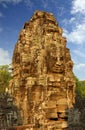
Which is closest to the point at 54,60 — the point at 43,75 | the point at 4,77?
the point at 43,75

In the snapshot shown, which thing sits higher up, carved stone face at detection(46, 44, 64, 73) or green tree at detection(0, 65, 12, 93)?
green tree at detection(0, 65, 12, 93)

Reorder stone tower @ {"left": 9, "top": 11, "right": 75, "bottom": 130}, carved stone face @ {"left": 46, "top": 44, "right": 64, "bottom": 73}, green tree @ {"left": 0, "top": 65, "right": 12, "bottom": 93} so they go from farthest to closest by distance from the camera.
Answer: green tree @ {"left": 0, "top": 65, "right": 12, "bottom": 93} → carved stone face @ {"left": 46, "top": 44, "right": 64, "bottom": 73} → stone tower @ {"left": 9, "top": 11, "right": 75, "bottom": 130}

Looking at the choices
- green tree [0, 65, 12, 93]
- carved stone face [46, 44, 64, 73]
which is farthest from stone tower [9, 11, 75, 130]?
green tree [0, 65, 12, 93]

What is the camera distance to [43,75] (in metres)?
21.7

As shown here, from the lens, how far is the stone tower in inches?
824

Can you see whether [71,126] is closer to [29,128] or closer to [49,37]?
[29,128]

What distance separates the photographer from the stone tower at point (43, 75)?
2092 centimetres

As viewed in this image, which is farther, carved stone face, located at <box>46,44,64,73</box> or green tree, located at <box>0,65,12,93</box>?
green tree, located at <box>0,65,12,93</box>

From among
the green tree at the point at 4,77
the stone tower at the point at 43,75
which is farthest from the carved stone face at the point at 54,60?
the green tree at the point at 4,77

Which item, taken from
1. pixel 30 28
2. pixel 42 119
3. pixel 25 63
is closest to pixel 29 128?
pixel 42 119

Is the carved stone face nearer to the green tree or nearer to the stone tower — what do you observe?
the stone tower

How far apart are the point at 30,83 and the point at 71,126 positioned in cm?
535

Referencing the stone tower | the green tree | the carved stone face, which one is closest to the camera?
the stone tower

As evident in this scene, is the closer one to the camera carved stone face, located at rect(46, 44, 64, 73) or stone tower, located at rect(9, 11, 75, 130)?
stone tower, located at rect(9, 11, 75, 130)
